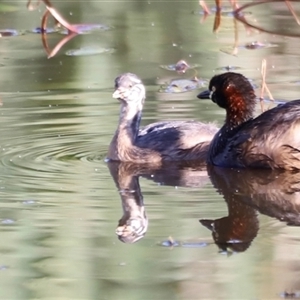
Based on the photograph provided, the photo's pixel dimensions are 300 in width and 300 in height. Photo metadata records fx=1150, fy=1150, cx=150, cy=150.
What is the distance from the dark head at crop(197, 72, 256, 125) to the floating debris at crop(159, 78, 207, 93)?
1.73 metres

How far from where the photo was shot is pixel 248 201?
23.4 feet

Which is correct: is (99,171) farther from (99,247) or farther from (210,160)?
(99,247)

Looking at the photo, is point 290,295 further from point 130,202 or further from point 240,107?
point 240,107

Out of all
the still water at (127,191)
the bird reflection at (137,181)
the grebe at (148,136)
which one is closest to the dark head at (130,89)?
the grebe at (148,136)

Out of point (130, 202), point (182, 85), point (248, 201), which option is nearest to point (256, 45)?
point (182, 85)

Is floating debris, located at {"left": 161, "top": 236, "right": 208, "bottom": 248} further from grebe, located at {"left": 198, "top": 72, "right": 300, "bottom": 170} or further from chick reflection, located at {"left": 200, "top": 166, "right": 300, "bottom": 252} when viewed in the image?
grebe, located at {"left": 198, "top": 72, "right": 300, "bottom": 170}

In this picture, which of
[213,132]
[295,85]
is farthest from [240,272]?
[295,85]

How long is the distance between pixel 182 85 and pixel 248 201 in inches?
148

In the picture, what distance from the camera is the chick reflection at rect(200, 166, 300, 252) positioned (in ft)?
20.5

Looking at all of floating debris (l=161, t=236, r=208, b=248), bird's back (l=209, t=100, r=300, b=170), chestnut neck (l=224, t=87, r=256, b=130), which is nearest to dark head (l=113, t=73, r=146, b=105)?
chestnut neck (l=224, t=87, r=256, b=130)

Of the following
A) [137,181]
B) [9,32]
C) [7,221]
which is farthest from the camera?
[9,32]

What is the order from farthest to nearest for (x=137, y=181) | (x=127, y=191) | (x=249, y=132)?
(x=249, y=132), (x=137, y=181), (x=127, y=191)

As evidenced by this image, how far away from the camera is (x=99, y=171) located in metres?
8.24

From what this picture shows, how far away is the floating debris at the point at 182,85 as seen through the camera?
34.8 ft
